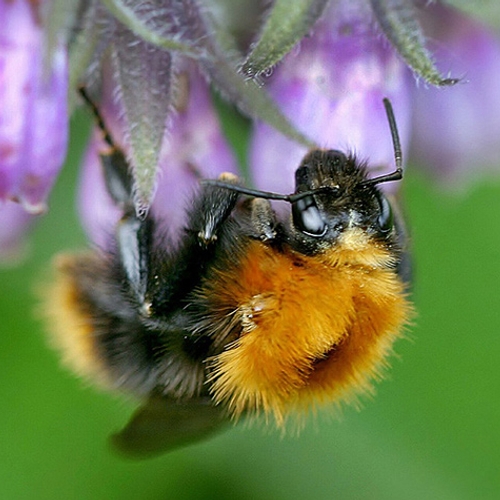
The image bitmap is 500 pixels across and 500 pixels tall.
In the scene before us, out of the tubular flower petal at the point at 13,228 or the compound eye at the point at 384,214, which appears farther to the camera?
the tubular flower petal at the point at 13,228

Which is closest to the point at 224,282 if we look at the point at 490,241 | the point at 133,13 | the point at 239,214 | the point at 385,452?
the point at 239,214

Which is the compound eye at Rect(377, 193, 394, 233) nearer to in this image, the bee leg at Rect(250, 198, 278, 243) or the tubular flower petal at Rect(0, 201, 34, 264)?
the bee leg at Rect(250, 198, 278, 243)

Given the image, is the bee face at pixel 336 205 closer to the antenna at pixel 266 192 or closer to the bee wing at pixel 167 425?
the antenna at pixel 266 192

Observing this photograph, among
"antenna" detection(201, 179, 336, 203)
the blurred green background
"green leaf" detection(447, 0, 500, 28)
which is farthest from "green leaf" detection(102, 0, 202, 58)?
the blurred green background

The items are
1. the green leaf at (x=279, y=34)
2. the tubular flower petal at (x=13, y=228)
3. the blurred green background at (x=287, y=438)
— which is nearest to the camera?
the green leaf at (x=279, y=34)

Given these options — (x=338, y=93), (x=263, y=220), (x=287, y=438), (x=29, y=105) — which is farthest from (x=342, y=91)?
(x=287, y=438)

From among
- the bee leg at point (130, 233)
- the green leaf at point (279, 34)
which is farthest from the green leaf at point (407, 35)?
the bee leg at point (130, 233)

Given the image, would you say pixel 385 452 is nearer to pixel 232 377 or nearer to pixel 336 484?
pixel 336 484
